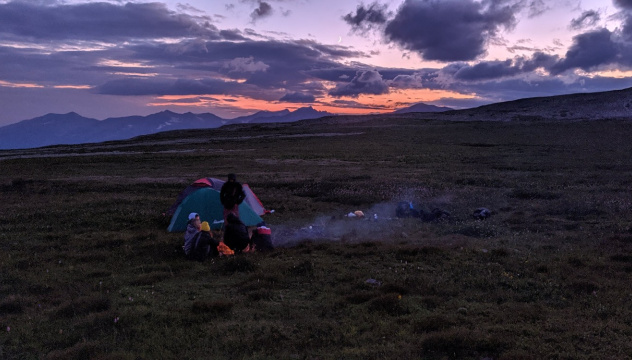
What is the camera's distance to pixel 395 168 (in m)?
36.4

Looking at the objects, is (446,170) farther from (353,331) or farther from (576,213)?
(353,331)

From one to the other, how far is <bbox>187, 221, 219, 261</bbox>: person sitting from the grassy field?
367 millimetres

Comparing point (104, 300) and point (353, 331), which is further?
point (104, 300)

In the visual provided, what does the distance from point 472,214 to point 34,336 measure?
15808mm

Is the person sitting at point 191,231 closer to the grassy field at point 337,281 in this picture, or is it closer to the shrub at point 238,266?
the grassy field at point 337,281

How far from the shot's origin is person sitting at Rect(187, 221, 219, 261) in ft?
41.8

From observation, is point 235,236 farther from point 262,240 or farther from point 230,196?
point 230,196

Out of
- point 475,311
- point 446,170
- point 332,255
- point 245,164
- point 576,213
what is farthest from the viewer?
point 245,164

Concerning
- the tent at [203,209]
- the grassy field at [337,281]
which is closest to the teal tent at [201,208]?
the tent at [203,209]

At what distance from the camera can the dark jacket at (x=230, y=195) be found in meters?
13.7

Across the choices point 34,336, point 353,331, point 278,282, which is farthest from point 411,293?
point 34,336

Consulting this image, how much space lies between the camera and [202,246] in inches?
503

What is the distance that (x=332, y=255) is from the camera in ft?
42.8

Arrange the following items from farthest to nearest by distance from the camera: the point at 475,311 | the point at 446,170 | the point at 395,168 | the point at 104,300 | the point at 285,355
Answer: the point at 395,168 → the point at 446,170 → the point at 104,300 → the point at 475,311 → the point at 285,355
